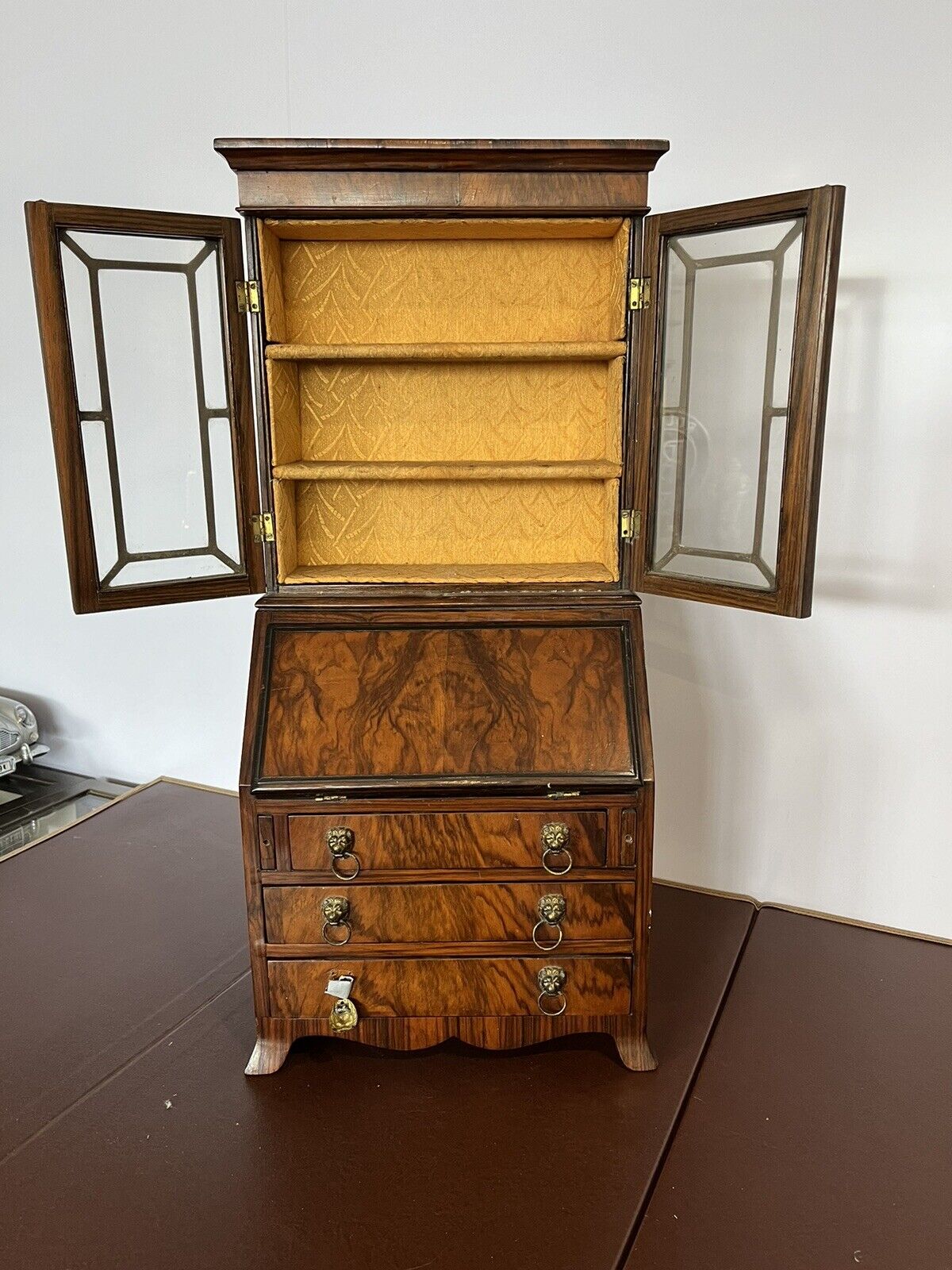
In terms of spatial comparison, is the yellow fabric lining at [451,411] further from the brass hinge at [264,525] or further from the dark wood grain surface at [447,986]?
the dark wood grain surface at [447,986]

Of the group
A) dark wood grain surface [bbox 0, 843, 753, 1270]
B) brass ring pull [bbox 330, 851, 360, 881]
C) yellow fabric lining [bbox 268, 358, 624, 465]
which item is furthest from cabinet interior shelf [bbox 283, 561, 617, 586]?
dark wood grain surface [bbox 0, 843, 753, 1270]

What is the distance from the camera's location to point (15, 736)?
288 centimetres

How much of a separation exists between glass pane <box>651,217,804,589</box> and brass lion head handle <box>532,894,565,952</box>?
0.60 meters

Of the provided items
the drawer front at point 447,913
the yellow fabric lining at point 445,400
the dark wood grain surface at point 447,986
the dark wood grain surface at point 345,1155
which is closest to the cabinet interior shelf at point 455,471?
the yellow fabric lining at point 445,400

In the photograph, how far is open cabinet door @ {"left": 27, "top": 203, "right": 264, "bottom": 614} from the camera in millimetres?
1492

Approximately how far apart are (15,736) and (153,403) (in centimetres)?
169

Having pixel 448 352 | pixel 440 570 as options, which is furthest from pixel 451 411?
pixel 440 570

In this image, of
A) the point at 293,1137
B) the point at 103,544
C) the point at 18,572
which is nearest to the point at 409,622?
the point at 103,544

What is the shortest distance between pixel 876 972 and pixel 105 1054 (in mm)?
1509

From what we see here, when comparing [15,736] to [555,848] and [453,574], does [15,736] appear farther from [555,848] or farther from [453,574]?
[555,848]

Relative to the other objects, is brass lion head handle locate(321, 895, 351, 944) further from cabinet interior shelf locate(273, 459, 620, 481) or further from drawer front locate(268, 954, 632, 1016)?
cabinet interior shelf locate(273, 459, 620, 481)

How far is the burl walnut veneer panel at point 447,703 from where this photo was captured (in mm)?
1515

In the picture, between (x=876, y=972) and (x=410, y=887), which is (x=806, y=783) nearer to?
(x=876, y=972)

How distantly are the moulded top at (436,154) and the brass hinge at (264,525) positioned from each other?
563mm
